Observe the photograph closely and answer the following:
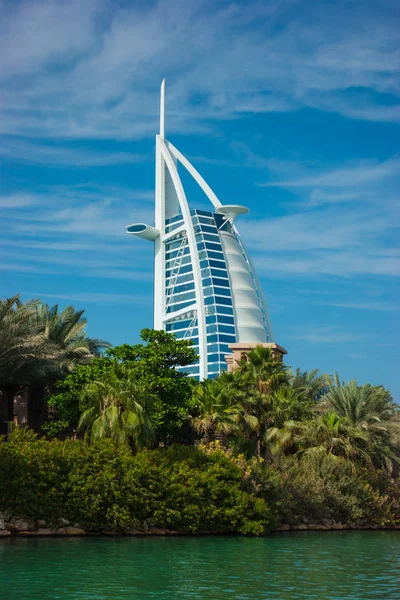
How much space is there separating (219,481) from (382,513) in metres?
13.2

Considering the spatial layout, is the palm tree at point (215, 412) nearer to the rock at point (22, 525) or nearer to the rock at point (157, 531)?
the rock at point (157, 531)

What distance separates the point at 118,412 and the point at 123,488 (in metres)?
3.47

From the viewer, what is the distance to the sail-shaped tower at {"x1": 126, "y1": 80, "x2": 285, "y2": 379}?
4397 inches

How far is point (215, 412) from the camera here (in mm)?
39281

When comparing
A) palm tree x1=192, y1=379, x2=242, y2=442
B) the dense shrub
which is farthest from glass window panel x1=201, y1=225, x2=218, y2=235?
the dense shrub

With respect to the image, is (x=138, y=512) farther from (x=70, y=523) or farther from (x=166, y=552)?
(x=166, y=552)

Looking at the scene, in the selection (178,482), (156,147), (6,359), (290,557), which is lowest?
(290,557)

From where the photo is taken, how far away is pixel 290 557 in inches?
1026

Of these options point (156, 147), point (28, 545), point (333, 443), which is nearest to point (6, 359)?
point (28, 545)

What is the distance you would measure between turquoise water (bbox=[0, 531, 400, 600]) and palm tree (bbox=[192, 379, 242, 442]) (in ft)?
25.2

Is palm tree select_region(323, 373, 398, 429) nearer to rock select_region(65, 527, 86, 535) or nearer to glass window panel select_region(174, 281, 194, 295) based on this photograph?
rock select_region(65, 527, 86, 535)

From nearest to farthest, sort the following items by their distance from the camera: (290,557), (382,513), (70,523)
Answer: (290,557) < (70,523) < (382,513)

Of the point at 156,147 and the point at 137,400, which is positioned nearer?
the point at 137,400

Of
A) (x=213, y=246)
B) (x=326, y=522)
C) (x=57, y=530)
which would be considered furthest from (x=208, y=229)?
(x=57, y=530)
